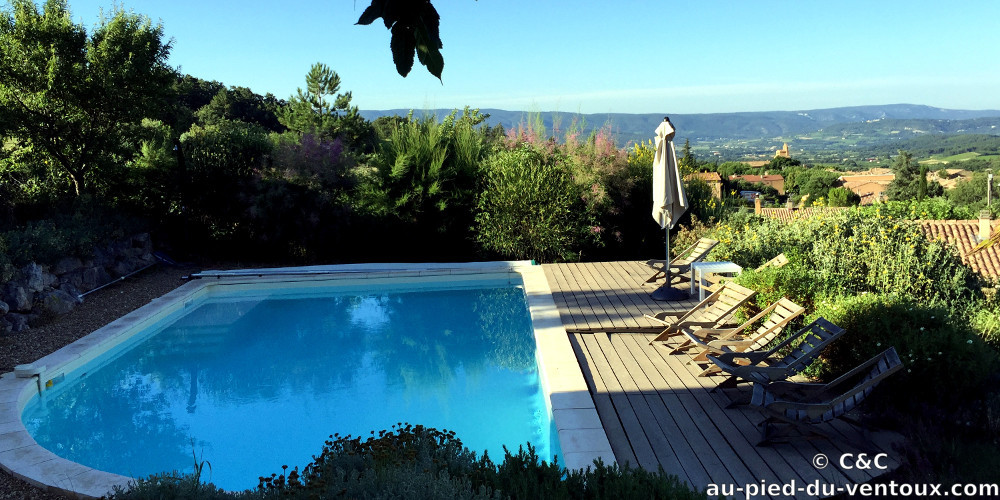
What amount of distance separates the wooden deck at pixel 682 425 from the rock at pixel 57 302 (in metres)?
6.39

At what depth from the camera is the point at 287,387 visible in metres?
6.73

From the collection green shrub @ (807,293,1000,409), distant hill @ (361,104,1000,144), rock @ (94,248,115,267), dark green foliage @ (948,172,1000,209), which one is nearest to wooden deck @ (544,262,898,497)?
green shrub @ (807,293,1000,409)

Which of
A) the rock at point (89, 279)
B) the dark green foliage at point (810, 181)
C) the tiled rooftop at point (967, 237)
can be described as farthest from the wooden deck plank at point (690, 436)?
the dark green foliage at point (810, 181)

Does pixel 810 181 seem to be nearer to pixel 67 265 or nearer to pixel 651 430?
pixel 67 265

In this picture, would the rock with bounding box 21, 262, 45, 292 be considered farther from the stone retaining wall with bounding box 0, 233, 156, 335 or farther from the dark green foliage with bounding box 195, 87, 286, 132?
the dark green foliage with bounding box 195, 87, 286, 132

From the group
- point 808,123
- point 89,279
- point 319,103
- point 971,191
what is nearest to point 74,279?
point 89,279

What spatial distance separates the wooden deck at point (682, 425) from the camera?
362cm

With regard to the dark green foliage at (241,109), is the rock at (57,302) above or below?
below

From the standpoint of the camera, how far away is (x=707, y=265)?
7492 millimetres

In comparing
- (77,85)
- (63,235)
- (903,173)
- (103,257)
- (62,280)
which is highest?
(77,85)

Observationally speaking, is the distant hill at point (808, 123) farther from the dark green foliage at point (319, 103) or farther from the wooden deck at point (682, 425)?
the wooden deck at point (682, 425)

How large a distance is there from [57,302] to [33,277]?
17.4 inches

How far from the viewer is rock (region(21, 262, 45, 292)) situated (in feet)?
26.3

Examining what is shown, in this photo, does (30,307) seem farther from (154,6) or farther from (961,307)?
(961,307)
